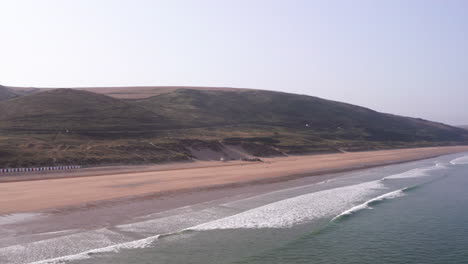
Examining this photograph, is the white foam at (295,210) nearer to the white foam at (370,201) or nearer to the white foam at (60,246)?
the white foam at (370,201)

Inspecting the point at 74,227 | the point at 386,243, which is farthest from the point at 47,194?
the point at 386,243

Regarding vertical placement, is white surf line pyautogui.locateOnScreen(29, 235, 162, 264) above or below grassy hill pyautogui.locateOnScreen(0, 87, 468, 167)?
below

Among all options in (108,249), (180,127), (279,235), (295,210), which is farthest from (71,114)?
(108,249)

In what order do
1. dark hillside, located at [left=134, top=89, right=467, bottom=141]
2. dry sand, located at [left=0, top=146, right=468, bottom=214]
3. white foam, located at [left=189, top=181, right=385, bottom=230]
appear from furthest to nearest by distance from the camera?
dark hillside, located at [left=134, top=89, right=467, bottom=141] → dry sand, located at [left=0, top=146, right=468, bottom=214] → white foam, located at [left=189, top=181, right=385, bottom=230]

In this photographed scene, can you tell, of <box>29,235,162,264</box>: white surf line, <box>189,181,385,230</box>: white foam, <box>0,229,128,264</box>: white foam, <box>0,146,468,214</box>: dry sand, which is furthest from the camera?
<box>0,146,468,214</box>: dry sand

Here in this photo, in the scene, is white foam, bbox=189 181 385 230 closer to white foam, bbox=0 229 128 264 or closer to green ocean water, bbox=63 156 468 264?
green ocean water, bbox=63 156 468 264

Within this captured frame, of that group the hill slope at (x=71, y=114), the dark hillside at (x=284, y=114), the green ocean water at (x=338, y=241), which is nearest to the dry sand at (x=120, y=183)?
the green ocean water at (x=338, y=241)

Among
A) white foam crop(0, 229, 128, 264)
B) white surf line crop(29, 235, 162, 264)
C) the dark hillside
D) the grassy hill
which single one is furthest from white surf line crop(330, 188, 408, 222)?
the dark hillside
